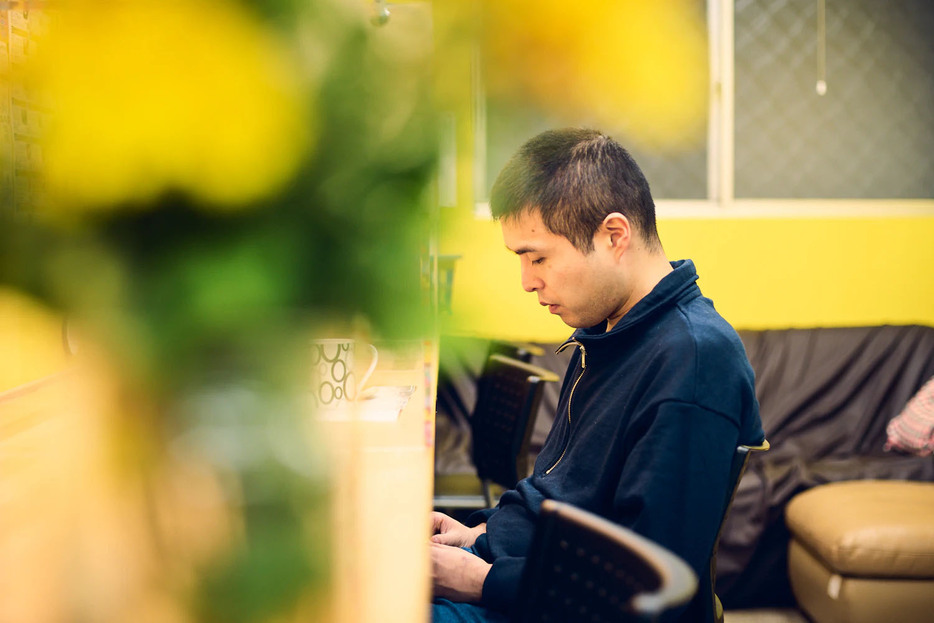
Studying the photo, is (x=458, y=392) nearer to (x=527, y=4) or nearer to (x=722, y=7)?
(x=722, y=7)

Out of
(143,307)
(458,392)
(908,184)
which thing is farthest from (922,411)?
(143,307)

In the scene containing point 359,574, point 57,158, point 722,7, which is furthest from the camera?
point 722,7

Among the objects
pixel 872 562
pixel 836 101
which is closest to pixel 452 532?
pixel 872 562

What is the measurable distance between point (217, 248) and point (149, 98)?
2.0 inches

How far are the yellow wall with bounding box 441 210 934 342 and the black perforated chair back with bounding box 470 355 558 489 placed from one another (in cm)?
117

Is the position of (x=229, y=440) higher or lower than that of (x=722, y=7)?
lower

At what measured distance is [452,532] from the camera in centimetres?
137

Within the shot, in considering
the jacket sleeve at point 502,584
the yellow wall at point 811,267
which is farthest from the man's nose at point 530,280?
the yellow wall at point 811,267

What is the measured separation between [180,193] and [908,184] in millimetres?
3972

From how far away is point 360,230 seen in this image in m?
0.27

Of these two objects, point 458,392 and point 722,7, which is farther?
point 722,7

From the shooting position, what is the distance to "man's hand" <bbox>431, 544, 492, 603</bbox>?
1.11m

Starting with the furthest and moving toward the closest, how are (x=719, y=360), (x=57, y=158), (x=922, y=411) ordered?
(x=922, y=411) → (x=719, y=360) → (x=57, y=158)

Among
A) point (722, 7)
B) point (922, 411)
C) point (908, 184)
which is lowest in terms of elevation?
point (922, 411)
